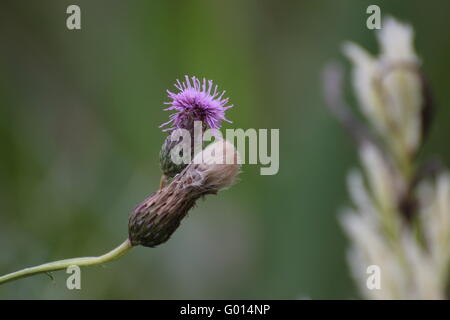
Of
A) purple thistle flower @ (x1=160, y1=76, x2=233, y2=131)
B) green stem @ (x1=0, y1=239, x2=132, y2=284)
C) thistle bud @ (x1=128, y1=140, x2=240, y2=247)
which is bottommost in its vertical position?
green stem @ (x1=0, y1=239, x2=132, y2=284)

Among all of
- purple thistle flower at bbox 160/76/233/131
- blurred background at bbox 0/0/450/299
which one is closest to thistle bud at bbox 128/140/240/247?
purple thistle flower at bbox 160/76/233/131

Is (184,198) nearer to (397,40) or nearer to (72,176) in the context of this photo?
(397,40)

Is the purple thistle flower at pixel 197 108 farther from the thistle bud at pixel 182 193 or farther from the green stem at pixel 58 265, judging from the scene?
the green stem at pixel 58 265

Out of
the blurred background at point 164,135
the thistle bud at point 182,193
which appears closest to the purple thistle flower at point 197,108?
the thistle bud at point 182,193

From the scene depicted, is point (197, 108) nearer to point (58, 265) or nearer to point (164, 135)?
point (58, 265)

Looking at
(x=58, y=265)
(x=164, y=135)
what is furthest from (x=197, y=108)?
(x=164, y=135)

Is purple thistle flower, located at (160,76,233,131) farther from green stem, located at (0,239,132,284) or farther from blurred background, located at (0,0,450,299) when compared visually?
blurred background, located at (0,0,450,299)

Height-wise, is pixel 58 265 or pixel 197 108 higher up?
pixel 197 108
